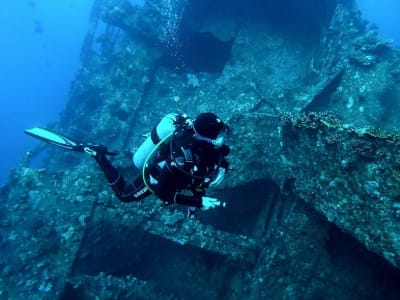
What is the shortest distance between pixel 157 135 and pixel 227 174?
2652 millimetres

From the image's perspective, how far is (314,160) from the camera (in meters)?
5.17

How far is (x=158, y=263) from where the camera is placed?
7.95 meters

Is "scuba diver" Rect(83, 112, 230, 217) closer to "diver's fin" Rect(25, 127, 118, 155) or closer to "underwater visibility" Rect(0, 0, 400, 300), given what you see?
"underwater visibility" Rect(0, 0, 400, 300)

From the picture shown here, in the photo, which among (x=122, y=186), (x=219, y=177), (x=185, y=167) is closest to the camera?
(x=185, y=167)

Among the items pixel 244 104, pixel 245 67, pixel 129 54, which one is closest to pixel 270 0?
pixel 245 67

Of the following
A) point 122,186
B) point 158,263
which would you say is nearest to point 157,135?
point 122,186

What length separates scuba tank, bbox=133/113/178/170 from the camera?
465 centimetres

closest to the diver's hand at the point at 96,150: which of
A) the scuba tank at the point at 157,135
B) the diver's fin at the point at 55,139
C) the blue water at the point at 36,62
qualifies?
the diver's fin at the point at 55,139

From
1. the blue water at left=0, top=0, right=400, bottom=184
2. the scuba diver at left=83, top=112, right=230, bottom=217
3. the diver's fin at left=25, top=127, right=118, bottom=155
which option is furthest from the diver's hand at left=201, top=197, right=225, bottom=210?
the blue water at left=0, top=0, right=400, bottom=184

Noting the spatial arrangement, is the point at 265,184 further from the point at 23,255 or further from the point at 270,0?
the point at 270,0

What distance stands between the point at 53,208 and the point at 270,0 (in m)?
10.7

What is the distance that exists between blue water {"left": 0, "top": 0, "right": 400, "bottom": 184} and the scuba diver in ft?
173

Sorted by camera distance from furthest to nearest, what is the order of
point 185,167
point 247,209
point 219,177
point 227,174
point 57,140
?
point 247,209, point 227,174, point 57,140, point 219,177, point 185,167

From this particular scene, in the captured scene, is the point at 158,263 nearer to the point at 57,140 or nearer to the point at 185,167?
the point at 57,140
